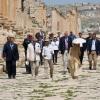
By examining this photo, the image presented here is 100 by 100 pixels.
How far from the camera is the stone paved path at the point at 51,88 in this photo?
17.1 meters

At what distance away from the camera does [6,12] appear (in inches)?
1569

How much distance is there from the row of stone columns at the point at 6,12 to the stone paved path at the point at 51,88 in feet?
41.8

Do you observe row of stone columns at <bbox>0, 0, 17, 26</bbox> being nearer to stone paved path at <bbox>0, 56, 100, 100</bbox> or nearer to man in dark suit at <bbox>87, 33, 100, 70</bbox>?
man in dark suit at <bbox>87, 33, 100, 70</bbox>

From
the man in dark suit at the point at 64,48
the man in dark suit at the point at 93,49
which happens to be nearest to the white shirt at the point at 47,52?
the man in dark suit at the point at 64,48

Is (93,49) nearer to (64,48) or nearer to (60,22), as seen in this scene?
(64,48)

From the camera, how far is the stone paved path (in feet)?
56.2

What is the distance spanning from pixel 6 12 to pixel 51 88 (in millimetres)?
21146

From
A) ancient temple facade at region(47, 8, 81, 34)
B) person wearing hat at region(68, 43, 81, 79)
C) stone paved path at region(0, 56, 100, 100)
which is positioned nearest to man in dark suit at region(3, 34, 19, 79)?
stone paved path at region(0, 56, 100, 100)

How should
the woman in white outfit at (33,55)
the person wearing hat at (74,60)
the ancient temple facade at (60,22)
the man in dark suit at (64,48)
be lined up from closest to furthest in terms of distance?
the person wearing hat at (74,60) → the woman in white outfit at (33,55) → the man in dark suit at (64,48) → the ancient temple facade at (60,22)

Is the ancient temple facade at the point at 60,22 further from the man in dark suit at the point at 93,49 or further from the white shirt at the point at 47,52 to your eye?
the white shirt at the point at 47,52

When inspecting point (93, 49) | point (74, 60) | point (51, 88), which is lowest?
point (51, 88)

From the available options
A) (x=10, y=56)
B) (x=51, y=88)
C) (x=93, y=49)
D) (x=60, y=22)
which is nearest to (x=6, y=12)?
(x=93, y=49)

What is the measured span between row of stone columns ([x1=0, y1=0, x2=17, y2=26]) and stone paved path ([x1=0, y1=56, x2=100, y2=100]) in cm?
1274

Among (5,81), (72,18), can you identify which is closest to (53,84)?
(5,81)
